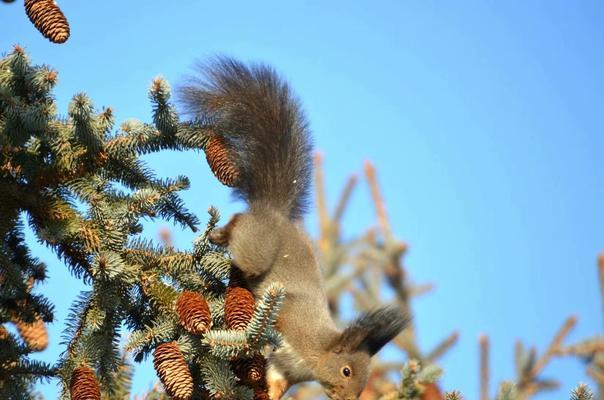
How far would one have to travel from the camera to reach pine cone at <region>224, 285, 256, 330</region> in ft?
8.26

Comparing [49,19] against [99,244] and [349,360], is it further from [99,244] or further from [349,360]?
[349,360]

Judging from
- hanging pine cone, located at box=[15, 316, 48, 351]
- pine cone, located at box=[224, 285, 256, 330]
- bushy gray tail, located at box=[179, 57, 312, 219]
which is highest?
bushy gray tail, located at box=[179, 57, 312, 219]

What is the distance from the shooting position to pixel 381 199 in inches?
184

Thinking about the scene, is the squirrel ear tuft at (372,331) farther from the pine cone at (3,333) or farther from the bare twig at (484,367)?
the pine cone at (3,333)

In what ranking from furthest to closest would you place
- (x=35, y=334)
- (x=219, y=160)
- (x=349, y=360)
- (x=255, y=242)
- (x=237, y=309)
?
(x=349, y=360) < (x=255, y=242) < (x=35, y=334) < (x=219, y=160) < (x=237, y=309)

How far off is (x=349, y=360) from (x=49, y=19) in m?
2.16

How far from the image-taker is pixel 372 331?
362cm

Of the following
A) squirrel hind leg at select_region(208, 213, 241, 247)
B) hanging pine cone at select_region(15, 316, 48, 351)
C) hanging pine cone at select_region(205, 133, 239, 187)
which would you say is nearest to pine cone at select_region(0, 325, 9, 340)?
hanging pine cone at select_region(15, 316, 48, 351)

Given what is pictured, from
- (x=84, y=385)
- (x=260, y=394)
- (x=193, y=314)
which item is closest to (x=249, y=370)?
(x=260, y=394)

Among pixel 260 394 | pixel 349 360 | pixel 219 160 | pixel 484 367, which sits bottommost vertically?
pixel 260 394

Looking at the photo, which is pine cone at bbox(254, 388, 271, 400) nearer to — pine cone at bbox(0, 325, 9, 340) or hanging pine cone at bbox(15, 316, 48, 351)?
pine cone at bbox(0, 325, 9, 340)

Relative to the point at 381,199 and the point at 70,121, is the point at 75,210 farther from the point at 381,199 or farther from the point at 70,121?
the point at 381,199

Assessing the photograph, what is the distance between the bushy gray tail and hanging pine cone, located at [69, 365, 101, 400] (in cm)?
136

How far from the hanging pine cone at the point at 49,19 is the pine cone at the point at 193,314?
2.63ft
